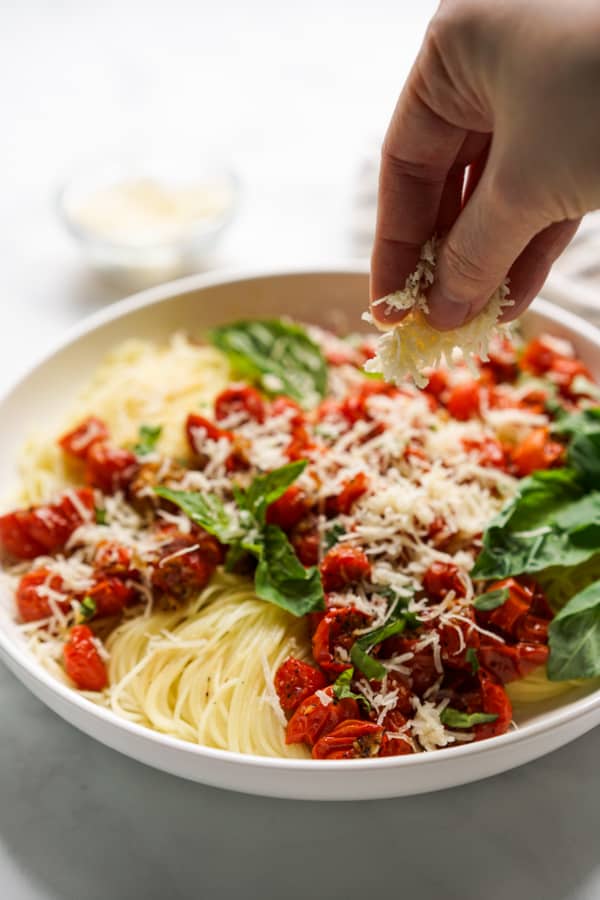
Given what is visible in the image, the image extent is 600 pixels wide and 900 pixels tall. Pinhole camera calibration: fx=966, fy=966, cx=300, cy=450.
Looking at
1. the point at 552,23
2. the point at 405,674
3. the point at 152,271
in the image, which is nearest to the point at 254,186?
the point at 152,271

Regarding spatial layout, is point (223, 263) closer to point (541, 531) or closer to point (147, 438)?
point (147, 438)

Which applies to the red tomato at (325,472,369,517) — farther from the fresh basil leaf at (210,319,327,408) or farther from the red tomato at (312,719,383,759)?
the red tomato at (312,719,383,759)

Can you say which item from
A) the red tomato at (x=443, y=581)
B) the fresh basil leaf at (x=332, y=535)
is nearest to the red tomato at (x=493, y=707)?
the red tomato at (x=443, y=581)

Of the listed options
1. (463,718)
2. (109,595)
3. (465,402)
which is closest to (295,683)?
(463,718)

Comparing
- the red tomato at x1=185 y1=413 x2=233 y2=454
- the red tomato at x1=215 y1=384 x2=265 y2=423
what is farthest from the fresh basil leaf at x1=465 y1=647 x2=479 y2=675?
the red tomato at x1=215 y1=384 x2=265 y2=423

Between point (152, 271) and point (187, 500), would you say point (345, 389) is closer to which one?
point (187, 500)

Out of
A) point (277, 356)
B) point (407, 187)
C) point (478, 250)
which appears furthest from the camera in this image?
point (277, 356)

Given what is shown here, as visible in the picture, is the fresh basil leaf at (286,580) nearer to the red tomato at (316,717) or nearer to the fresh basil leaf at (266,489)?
the fresh basil leaf at (266,489)
